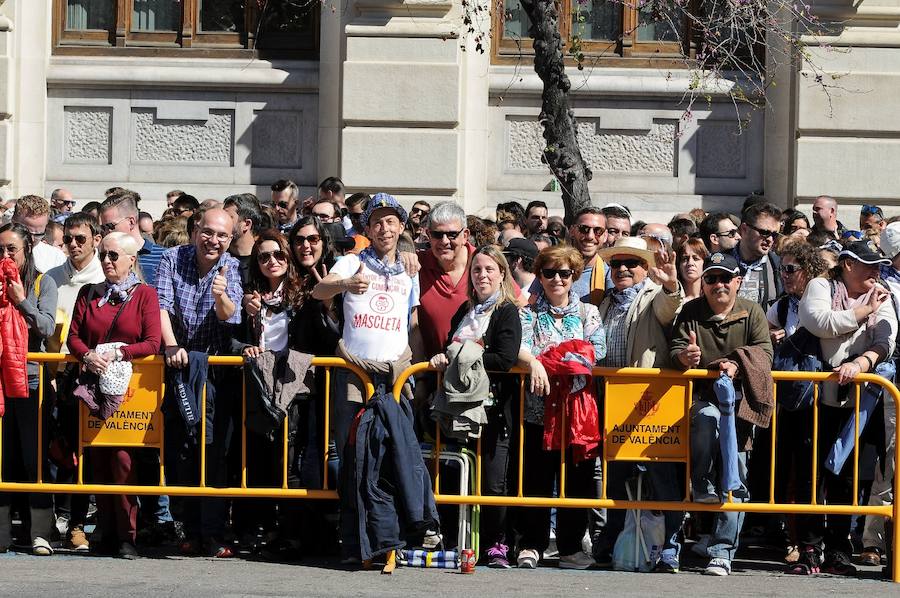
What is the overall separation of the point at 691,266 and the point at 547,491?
1.65m

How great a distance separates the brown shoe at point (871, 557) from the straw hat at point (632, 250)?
2.16 m

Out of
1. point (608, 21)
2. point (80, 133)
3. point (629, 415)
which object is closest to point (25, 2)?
point (80, 133)

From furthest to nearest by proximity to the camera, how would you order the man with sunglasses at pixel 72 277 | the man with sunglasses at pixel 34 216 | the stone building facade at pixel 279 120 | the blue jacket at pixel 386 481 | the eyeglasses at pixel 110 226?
the stone building facade at pixel 279 120 < the man with sunglasses at pixel 34 216 < the eyeglasses at pixel 110 226 < the man with sunglasses at pixel 72 277 < the blue jacket at pixel 386 481

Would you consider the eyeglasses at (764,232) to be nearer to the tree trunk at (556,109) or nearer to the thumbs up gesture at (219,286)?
the tree trunk at (556,109)

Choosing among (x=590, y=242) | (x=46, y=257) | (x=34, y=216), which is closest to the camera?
(x=590, y=242)

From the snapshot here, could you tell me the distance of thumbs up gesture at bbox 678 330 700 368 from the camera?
846 cm

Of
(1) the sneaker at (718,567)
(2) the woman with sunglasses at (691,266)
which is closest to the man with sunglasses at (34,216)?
(2) the woman with sunglasses at (691,266)

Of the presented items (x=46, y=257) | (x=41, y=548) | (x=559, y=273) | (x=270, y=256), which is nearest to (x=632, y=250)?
(x=559, y=273)

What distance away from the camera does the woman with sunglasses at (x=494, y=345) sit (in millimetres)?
8555

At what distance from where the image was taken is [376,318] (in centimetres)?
866

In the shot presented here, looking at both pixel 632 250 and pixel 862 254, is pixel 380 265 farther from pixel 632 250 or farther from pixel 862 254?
pixel 862 254

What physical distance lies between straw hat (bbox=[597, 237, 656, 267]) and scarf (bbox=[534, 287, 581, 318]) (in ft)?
1.73

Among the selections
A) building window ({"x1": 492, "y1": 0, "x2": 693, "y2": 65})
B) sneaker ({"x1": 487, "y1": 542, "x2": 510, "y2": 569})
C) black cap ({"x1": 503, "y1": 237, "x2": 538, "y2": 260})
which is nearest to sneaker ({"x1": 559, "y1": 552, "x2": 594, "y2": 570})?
sneaker ({"x1": 487, "y1": 542, "x2": 510, "y2": 569})

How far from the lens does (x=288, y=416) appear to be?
8.67 metres
